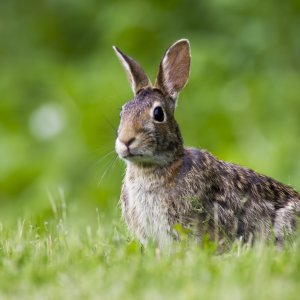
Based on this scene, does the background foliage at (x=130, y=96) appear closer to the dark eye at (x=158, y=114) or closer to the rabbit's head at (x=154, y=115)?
the rabbit's head at (x=154, y=115)

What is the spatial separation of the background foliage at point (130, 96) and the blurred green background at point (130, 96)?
0.01 meters

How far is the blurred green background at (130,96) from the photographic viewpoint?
9.78 metres

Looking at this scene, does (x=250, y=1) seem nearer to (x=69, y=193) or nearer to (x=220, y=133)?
(x=220, y=133)

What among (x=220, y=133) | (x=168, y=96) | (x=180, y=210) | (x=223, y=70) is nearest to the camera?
(x=180, y=210)

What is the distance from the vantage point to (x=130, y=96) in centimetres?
1056

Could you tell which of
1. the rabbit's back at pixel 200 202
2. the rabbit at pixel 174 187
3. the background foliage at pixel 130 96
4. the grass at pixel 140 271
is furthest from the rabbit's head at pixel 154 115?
the background foliage at pixel 130 96

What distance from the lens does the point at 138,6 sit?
1265 centimetres

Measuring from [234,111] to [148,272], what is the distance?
6.00m

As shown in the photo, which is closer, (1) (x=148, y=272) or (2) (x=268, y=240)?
(1) (x=148, y=272)

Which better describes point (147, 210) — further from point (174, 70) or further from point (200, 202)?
point (174, 70)

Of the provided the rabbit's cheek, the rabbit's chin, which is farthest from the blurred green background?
the rabbit's cheek

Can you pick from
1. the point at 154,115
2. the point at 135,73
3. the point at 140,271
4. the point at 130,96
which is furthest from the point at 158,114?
the point at 130,96

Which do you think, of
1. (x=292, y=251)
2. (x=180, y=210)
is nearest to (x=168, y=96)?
(x=180, y=210)

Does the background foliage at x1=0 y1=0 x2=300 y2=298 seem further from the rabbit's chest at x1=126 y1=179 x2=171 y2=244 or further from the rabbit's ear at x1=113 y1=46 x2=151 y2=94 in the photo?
the rabbit's chest at x1=126 y1=179 x2=171 y2=244
